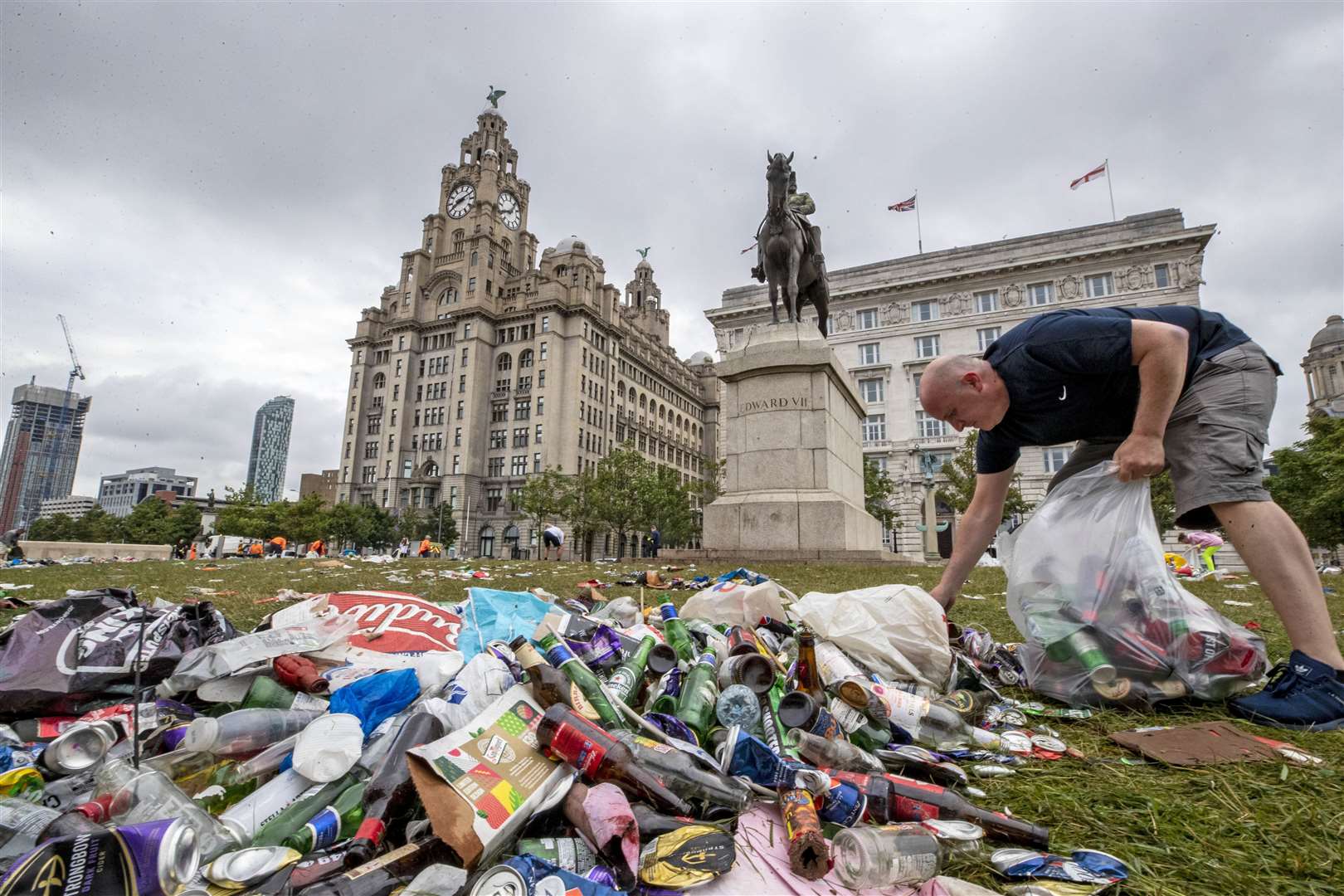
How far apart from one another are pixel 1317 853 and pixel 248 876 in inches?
99.2

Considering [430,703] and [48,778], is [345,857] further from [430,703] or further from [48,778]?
[48,778]

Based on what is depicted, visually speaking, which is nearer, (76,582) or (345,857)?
(345,857)

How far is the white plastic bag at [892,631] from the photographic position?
2867mm

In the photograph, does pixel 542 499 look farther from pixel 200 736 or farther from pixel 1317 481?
pixel 1317 481

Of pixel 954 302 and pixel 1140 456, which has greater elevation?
pixel 954 302

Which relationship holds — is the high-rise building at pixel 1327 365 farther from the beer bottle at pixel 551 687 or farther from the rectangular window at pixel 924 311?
the beer bottle at pixel 551 687

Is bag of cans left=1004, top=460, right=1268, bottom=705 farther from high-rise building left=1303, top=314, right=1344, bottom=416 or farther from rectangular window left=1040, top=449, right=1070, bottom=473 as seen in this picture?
high-rise building left=1303, top=314, right=1344, bottom=416

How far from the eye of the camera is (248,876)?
4.39ft

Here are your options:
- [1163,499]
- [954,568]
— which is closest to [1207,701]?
[954,568]

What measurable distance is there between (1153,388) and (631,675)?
8.74 feet

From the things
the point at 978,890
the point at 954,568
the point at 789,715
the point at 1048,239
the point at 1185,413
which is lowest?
the point at 978,890

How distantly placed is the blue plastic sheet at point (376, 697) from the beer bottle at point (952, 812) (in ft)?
5.41

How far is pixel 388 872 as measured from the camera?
4.38 feet

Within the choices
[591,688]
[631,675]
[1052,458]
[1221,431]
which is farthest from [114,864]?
[1052,458]
